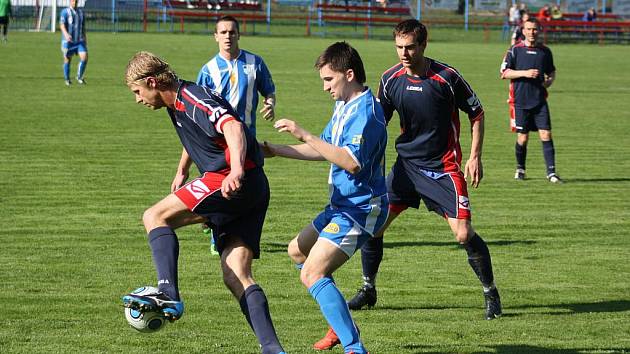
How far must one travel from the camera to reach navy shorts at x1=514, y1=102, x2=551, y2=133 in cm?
1405

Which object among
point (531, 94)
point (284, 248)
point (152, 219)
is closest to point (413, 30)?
point (152, 219)

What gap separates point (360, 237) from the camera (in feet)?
19.4

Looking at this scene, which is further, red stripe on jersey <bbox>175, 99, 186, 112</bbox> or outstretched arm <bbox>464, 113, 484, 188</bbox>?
outstretched arm <bbox>464, 113, 484, 188</bbox>

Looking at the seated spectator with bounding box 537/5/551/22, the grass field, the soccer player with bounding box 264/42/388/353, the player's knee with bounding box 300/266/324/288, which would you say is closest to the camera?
the soccer player with bounding box 264/42/388/353

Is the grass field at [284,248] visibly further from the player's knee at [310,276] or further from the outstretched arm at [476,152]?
the outstretched arm at [476,152]

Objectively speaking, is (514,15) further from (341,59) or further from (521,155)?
(341,59)

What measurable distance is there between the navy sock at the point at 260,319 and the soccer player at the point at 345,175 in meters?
0.35

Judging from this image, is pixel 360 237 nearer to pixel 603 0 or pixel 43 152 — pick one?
pixel 43 152

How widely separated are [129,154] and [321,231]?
9.47 metres

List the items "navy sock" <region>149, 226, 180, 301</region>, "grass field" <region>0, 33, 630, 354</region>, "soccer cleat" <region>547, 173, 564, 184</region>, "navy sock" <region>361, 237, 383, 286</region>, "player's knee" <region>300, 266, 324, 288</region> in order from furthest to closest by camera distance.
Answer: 1. "soccer cleat" <region>547, 173, 564, 184</region>
2. "navy sock" <region>361, 237, 383, 286</region>
3. "grass field" <region>0, 33, 630, 354</region>
4. "player's knee" <region>300, 266, 324, 288</region>
5. "navy sock" <region>149, 226, 180, 301</region>

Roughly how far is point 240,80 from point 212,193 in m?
3.95

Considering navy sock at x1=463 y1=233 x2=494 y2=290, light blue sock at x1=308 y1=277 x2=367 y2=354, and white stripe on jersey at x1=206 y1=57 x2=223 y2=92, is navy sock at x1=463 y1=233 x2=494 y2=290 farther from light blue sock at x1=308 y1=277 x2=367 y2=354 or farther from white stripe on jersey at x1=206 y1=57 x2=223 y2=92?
white stripe on jersey at x1=206 y1=57 x2=223 y2=92

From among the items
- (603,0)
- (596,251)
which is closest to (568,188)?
(596,251)

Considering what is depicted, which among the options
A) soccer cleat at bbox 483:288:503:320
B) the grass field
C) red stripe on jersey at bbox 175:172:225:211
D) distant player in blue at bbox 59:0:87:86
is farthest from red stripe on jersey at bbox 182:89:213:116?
distant player in blue at bbox 59:0:87:86
